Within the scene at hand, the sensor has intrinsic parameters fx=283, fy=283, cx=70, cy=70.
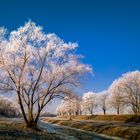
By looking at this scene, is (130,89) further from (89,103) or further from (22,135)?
(22,135)

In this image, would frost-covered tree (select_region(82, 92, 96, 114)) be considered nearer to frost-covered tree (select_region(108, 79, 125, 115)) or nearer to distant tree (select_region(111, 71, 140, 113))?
frost-covered tree (select_region(108, 79, 125, 115))

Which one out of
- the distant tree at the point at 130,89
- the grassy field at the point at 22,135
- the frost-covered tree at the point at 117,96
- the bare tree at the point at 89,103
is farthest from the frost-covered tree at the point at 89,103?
the grassy field at the point at 22,135

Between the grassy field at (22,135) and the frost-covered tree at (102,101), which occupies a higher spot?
the frost-covered tree at (102,101)

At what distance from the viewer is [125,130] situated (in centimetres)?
4369

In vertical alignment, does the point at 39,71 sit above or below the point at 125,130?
above

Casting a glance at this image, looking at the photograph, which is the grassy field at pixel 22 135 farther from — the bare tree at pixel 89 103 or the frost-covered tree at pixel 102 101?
the bare tree at pixel 89 103

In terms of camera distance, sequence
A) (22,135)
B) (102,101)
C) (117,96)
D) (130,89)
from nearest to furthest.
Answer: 1. (22,135)
2. (130,89)
3. (117,96)
4. (102,101)

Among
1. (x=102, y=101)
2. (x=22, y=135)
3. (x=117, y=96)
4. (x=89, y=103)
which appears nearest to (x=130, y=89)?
(x=117, y=96)

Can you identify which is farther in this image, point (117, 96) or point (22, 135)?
point (117, 96)

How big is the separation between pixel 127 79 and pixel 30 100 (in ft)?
248

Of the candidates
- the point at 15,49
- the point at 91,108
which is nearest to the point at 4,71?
the point at 15,49

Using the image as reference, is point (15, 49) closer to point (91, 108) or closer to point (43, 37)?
point (43, 37)

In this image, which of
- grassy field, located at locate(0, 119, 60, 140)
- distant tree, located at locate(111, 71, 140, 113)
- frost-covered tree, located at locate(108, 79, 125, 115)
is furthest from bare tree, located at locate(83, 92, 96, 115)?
grassy field, located at locate(0, 119, 60, 140)

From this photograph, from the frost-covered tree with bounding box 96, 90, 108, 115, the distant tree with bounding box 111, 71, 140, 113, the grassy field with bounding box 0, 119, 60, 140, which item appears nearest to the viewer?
the grassy field with bounding box 0, 119, 60, 140
